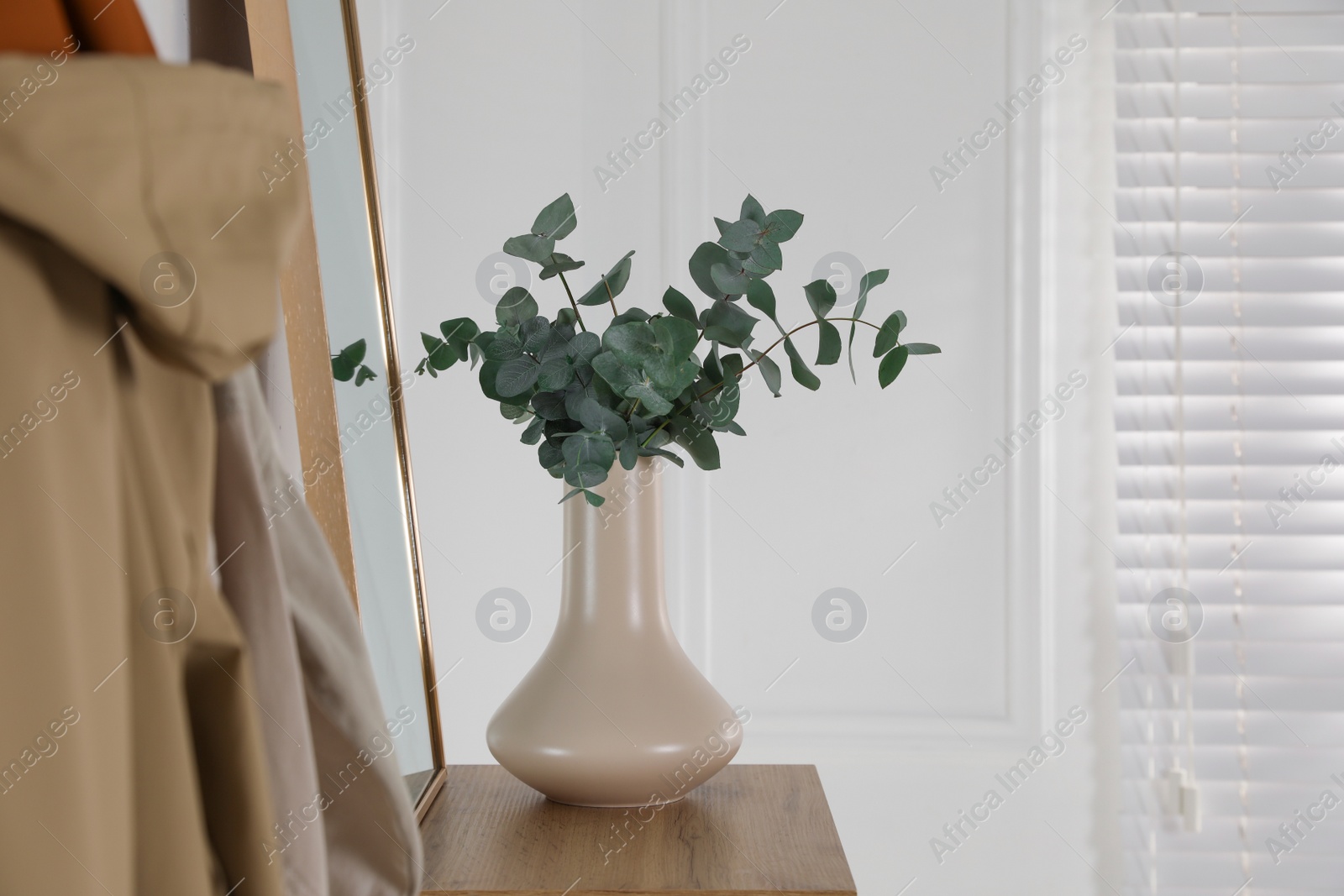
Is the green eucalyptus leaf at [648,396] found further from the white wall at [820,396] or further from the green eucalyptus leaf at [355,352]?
the white wall at [820,396]

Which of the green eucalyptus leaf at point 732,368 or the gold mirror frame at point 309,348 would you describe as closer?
the gold mirror frame at point 309,348

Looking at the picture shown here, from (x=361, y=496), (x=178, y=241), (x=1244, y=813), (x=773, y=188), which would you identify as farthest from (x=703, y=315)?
(x=1244, y=813)

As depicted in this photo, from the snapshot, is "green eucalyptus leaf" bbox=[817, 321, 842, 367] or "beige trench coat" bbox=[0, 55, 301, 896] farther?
"green eucalyptus leaf" bbox=[817, 321, 842, 367]

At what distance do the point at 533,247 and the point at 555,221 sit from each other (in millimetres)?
28

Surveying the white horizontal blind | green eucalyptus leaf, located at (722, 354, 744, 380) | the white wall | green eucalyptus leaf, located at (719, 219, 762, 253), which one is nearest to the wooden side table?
green eucalyptus leaf, located at (722, 354, 744, 380)

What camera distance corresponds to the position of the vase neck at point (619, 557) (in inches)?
31.1

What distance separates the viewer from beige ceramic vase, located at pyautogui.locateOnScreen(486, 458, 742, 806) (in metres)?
0.75

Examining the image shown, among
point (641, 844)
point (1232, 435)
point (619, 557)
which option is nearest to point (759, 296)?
point (619, 557)

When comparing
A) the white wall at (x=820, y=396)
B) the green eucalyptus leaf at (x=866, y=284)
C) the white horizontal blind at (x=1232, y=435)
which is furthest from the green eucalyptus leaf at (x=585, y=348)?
the white horizontal blind at (x=1232, y=435)

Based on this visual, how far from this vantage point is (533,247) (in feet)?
2.50

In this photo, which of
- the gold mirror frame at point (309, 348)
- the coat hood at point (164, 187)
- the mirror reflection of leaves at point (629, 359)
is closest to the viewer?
the coat hood at point (164, 187)

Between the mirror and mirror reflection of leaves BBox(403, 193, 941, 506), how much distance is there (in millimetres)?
109

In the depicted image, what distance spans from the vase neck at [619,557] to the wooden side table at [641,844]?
0.52 ft

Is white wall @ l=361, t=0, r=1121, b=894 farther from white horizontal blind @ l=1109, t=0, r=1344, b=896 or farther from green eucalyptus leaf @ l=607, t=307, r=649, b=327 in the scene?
green eucalyptus leaf @ l=607, t=307, r=649, b=327
